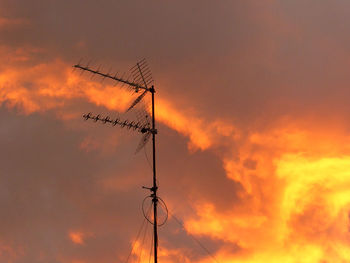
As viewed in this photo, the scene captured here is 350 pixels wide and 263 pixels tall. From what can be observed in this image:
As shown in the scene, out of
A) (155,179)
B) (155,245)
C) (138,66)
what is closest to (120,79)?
(138,66)

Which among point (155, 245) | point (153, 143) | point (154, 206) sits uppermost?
point (153, 143)

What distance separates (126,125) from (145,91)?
2434mm

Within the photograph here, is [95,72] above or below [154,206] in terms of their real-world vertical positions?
above

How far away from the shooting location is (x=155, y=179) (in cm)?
2953

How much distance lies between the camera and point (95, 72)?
3152 centimetres

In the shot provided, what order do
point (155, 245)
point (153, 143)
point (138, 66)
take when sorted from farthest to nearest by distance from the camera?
point (138, 66)
point (153, 143)
point (155, 245)

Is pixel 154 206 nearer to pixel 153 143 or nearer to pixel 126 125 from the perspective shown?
pixel 153 143

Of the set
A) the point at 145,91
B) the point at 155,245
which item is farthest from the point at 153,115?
the point at 155,245

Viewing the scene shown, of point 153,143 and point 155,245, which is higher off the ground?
point 153,143

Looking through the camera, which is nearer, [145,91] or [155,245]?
[155,245]

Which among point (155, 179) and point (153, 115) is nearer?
point (155, 179)

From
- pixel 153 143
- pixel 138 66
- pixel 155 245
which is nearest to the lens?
pixel 155 245

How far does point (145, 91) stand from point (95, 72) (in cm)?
329

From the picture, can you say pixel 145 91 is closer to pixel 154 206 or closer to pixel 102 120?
pixel 102 120
